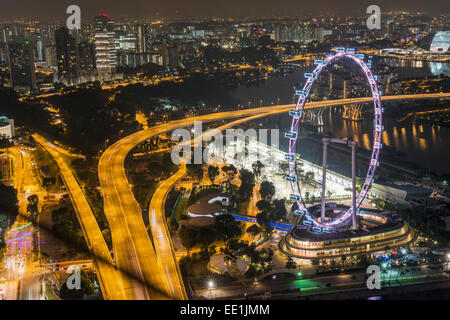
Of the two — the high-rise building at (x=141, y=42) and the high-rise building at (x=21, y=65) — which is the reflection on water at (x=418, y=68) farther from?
the high-rise building at (x=21, y=65)

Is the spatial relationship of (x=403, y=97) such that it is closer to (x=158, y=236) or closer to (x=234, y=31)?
(x=158, y=236)

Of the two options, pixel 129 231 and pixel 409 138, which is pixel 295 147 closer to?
pixel 129 231

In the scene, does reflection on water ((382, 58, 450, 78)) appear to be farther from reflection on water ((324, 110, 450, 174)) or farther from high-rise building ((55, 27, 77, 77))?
high-rise building ((55, 27, 77, 77))

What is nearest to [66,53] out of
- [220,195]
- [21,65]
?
[21,65]

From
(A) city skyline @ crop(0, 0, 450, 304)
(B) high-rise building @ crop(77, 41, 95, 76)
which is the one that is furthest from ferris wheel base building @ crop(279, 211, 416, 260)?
(B) high-rise building @ crop(77, 41, 95, 76)

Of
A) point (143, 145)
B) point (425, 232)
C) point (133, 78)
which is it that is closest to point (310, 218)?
point (425, 232)
